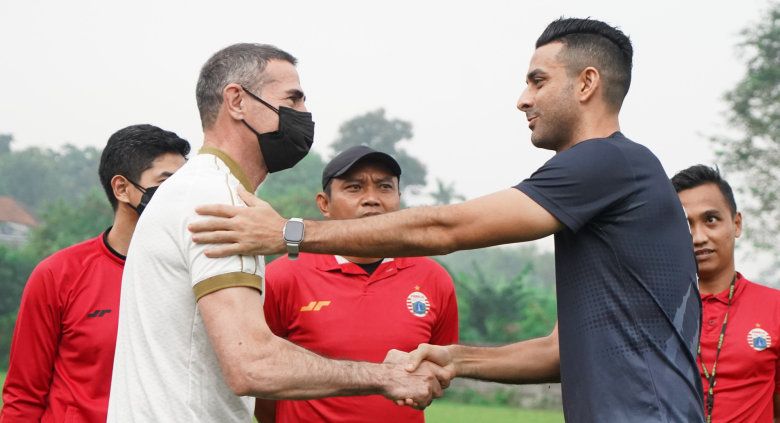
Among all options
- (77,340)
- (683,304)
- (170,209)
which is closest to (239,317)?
(170,209)

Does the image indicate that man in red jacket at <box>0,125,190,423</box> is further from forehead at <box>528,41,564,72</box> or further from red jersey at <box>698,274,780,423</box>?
red jersey at <box>698,274,780,423</box>

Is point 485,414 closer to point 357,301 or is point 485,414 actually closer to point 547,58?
point 357,301

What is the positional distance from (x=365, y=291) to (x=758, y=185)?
34.7 metres

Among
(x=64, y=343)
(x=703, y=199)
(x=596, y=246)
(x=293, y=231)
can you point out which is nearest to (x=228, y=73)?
(x=293, y=231)

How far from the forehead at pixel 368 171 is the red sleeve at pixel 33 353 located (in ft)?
6.33

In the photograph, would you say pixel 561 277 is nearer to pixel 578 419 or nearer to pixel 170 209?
pixel 578 419

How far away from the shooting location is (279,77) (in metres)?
4.33

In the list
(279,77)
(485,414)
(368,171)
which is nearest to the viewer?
(279,77)

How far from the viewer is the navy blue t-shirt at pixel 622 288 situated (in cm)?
377

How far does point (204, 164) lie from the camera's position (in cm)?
396

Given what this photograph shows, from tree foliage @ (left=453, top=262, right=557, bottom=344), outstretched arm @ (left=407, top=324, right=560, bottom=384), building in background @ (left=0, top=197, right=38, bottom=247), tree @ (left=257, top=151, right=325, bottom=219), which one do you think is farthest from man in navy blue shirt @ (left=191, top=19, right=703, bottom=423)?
building in background @ (left=0, top=197, right=38, bottom=247)

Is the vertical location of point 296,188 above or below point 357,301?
above

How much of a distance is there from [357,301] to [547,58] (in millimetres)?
2050

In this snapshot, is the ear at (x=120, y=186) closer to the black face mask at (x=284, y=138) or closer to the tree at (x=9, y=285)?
the black face mask at (x=284, y=138)
